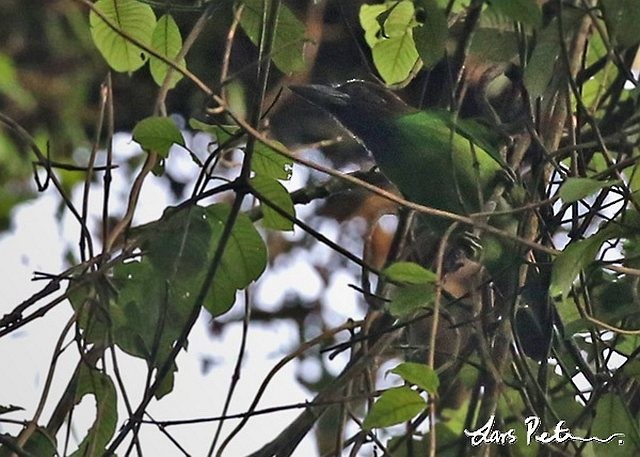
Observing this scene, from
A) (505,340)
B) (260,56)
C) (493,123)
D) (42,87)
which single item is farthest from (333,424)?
(42,87)

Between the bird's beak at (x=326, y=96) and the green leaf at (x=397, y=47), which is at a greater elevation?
the bird's beak at (x=326, y=96)

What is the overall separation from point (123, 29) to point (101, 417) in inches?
15.2

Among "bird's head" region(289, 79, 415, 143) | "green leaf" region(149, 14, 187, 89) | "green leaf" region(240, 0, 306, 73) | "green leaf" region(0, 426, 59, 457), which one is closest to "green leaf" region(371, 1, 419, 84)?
"green leaf" region(240, 0, 306, 73)

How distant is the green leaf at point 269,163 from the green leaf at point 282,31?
0.10 m

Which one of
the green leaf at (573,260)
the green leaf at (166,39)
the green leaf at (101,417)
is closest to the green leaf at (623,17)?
the green leaf at (573,260)

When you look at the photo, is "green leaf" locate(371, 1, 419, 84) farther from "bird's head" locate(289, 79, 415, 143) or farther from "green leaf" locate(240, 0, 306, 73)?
"bird's head" locate(289, 79, 415, 143)

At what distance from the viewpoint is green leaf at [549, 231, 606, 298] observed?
882 mm

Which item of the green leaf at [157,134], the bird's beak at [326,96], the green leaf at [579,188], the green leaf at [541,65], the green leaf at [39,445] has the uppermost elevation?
the bird's beak at [326,96]

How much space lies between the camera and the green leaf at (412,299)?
35.4 inches

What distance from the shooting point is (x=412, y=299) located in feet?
2.95

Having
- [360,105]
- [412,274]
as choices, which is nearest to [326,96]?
[360,105]

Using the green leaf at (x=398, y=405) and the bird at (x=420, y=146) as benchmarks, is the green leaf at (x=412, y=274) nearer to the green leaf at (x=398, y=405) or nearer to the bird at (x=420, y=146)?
the green leaf at (x=398, y=405)

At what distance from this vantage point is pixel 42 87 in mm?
2684

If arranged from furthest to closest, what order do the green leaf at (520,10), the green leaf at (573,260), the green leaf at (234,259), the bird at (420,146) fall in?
the bird at (420,146)
the green leaf at (234,259)
the green leaf at (573,260)
the green leaf at (520,10)
